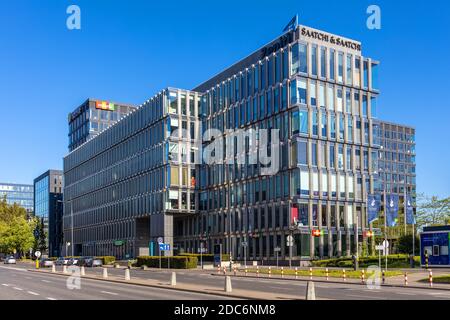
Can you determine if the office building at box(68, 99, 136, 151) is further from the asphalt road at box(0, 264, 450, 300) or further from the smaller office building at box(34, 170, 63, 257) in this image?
the asphalt road at box(0, 264, 450, 300)

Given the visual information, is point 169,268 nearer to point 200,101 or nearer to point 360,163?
point 360,163

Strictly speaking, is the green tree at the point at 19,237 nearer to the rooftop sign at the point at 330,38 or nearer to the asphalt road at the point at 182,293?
the rooftop sign at the point at 330,38

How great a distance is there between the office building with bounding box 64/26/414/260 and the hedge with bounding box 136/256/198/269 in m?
6.10

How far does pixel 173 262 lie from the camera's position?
7625 centimetres

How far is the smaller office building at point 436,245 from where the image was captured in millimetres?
60594

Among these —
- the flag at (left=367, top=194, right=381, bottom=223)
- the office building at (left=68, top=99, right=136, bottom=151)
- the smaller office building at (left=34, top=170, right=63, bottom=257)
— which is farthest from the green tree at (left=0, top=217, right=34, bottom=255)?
the flag at (left=367, top=194, right=381, bottom=223)

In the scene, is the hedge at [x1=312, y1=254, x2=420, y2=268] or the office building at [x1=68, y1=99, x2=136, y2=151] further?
the office building at [x1=68, y1=99, x2=136, y2=151]

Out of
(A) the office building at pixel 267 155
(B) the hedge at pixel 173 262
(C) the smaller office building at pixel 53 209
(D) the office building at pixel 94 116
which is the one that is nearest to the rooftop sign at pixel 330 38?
(A) the office building at pixel 267 155

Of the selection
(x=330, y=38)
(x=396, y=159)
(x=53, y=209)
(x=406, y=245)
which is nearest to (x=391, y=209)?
(x=330, y=38)

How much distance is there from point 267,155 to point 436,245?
30925 mm

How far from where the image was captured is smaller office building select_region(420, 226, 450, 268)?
60.6 m

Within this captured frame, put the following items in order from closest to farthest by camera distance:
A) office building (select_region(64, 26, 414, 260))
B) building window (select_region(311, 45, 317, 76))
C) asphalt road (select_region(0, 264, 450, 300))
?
asphalt road (select_region(0, 264, 450, 300)), office building (select_region(64, 26, 414, 260)), building window (select_region(311, 45, 317, 76))

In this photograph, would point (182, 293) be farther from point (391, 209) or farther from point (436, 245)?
point (436, 245)

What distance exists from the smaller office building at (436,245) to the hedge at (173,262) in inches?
1049
